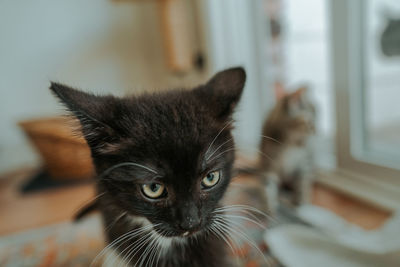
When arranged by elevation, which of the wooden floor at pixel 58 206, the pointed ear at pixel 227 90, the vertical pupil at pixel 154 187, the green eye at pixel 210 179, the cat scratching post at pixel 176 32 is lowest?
the wooden floor at pixel 58 206

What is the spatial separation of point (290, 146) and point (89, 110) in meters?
0.77

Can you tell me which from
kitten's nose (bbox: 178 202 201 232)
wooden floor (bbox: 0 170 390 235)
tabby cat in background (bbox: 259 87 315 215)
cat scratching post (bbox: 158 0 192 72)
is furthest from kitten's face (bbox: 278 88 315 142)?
cat scratching post (bbox: 158 0 192 72)

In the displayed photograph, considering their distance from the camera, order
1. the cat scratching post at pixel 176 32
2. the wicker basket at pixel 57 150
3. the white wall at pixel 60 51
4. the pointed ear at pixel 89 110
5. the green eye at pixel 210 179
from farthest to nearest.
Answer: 1. the white wall at pixel 60 51
2. the cat scratching post at pixel 176 32
3. the wicker basket at pixel 57 150
4. the green eye at pixel 210 179
5. the pointed ear at pixel 89 110

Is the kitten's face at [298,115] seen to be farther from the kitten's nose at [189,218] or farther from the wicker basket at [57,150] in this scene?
the wicker basket at [57,150]

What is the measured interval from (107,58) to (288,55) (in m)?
1.54

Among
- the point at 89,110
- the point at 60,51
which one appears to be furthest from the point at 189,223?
the point at 60,51

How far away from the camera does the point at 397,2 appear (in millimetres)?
1301

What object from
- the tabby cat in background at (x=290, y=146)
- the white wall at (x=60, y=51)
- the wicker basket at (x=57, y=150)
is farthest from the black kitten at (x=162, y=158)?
the white wall at (x=60, y=51)

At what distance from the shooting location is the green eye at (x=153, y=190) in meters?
0.59

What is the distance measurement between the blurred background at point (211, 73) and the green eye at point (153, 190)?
0.80ft

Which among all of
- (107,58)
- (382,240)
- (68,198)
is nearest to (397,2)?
(382,240)

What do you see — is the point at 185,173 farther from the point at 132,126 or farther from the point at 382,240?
the point at 382,240

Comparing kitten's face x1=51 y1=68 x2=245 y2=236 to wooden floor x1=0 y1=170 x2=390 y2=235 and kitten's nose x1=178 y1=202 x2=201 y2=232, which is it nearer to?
kitten's nose x1=178 y1=202 x2=201 y2=232

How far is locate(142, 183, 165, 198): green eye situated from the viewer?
59 centimetres
